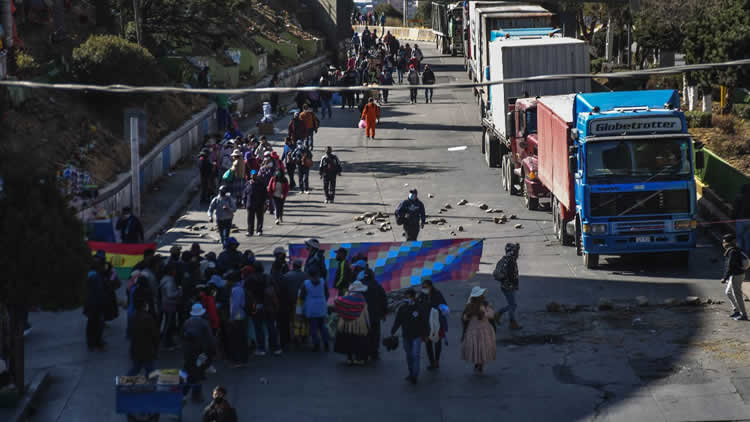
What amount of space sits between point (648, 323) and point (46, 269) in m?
9.29

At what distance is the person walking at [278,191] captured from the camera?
27.1 m

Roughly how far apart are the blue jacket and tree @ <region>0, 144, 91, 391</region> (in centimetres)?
346

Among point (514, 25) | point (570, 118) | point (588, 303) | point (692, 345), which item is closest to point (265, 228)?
point (570, 118)

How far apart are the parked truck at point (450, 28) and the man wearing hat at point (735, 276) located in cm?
5473

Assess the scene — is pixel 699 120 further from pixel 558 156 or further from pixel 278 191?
pixel 278 191

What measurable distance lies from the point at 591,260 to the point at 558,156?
105 inches

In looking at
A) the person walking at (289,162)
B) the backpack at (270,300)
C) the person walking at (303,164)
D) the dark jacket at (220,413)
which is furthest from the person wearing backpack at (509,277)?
the person walking at (289,162)

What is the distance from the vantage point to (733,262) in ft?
59.7

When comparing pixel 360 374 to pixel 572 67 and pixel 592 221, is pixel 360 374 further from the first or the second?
pixel 572 67

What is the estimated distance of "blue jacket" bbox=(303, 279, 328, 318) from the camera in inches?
673

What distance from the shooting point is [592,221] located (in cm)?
2173

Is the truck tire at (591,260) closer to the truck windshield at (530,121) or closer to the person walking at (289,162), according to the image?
the truck windshield at (530,121)

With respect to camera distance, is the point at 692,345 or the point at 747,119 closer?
the point at 692,345

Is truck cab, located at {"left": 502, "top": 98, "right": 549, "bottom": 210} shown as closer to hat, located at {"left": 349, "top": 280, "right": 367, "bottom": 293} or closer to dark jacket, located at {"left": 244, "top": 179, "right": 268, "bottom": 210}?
dark jacket, located at {"left": 244, "top": 179, "right": 268, "bottom": 210}
